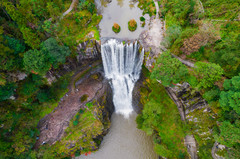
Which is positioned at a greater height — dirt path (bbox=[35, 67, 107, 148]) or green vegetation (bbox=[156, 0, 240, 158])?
green vegetation (bbox=[156, 0, 240, 158])

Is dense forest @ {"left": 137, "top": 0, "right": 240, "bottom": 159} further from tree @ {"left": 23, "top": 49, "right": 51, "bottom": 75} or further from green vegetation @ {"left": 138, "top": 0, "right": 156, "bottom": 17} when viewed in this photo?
tree @ {"left": 23, "top": 49, "right": 51, "bottom": 75}

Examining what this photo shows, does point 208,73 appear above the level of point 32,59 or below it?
below

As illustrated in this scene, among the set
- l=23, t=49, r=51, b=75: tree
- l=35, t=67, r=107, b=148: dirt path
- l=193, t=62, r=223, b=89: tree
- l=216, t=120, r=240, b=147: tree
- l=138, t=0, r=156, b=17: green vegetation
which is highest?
l=138, t=0, r=156, b=17: green vegetation

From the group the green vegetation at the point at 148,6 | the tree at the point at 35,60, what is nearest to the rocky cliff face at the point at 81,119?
the tree at the point at 35,60

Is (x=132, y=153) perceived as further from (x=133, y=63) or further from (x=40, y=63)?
(x=40, y=63)

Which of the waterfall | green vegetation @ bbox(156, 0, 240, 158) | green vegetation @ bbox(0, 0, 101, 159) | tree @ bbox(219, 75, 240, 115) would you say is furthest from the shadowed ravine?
tree @ bbox(219, 75, 240, 115)

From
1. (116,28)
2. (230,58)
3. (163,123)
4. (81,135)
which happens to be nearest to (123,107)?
(163,123)

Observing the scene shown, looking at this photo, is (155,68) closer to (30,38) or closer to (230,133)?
(230,133)
